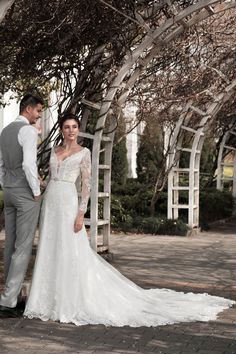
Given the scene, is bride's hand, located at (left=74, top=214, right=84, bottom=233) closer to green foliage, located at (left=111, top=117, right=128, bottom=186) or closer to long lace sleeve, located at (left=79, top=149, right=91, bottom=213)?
long lace sleeve, located at (left=79, top=149, right=91, bottom=213)

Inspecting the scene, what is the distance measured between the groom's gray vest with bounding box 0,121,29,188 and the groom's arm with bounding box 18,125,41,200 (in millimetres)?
67

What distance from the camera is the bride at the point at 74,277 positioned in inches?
247

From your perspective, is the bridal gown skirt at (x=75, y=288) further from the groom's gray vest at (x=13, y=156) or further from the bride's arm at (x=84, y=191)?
the groom's gray vest at (x=13, y=156)

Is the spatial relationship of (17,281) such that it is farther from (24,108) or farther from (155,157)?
(155,157)

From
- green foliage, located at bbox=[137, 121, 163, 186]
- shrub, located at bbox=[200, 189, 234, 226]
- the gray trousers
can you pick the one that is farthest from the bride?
green foliage, located at bbox=[137, 121, 163, 186]

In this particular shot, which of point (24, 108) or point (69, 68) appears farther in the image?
point (69, 68)

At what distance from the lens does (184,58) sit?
11.0 m

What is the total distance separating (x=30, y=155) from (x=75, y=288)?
1279mm

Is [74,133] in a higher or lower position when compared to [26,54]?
lower

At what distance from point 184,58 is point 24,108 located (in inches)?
195

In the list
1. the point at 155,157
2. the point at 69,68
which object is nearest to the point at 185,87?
the point at 69,68

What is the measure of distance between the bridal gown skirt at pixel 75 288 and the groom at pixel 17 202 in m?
0.16

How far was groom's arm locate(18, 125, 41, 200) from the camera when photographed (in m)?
6.24

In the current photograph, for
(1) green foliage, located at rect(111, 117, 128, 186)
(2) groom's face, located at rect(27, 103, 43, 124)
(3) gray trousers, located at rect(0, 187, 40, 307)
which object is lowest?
(3) gray trousers, located at rect(0, 187, 40, 307)
